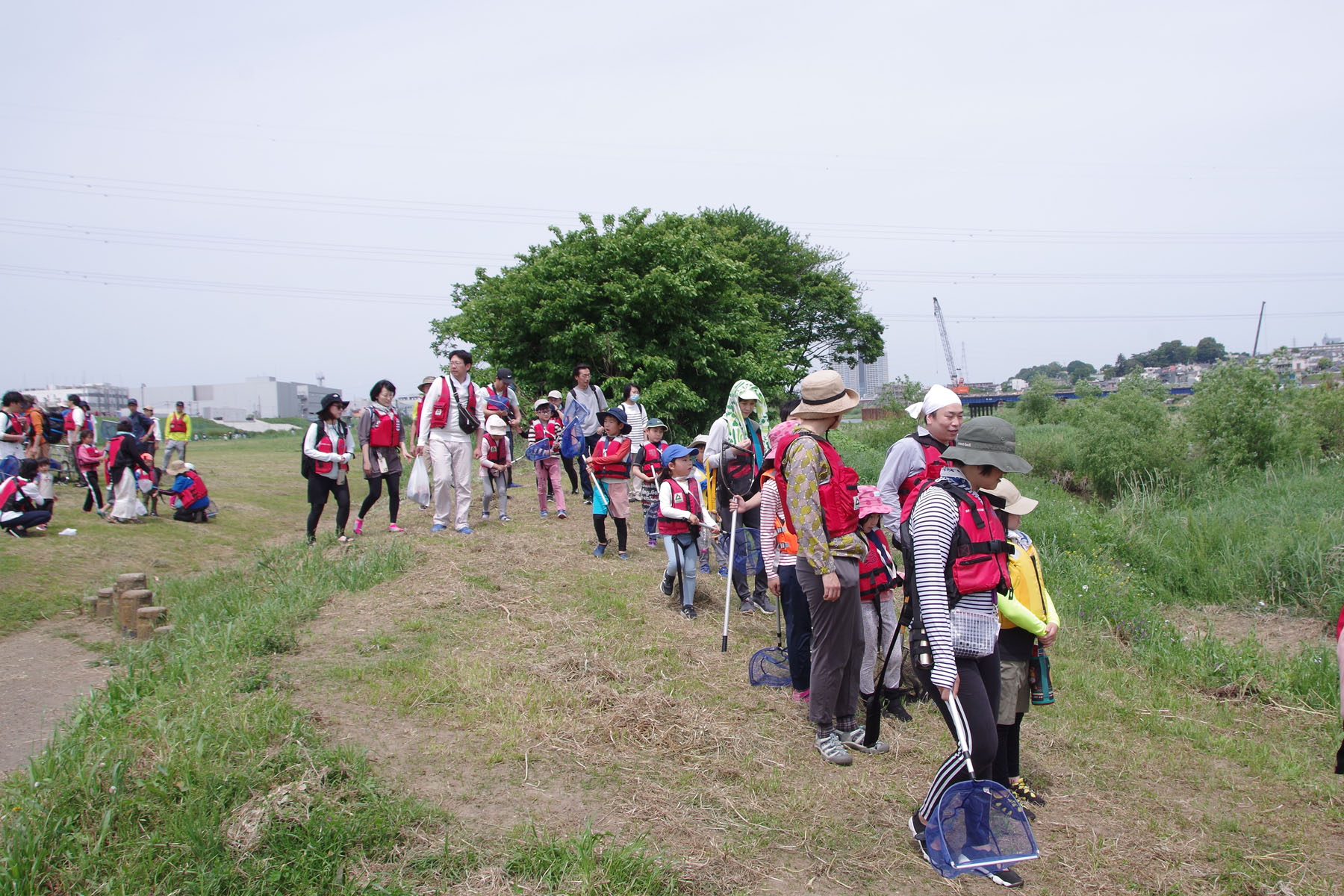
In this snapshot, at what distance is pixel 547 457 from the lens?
11.0 meters

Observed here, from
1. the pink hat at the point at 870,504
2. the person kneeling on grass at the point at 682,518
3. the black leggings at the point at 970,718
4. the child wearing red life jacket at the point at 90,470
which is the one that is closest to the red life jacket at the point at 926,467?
the pink hat at the point at 870,504

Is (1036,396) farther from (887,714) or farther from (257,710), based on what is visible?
(257,710)

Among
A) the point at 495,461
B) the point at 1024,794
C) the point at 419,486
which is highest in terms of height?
the point at 495,461

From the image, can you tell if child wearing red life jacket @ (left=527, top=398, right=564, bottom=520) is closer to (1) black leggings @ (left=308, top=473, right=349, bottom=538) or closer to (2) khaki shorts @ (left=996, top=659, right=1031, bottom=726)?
(1) black leggings @ (left=308, top=473, right=349, bottom=538)

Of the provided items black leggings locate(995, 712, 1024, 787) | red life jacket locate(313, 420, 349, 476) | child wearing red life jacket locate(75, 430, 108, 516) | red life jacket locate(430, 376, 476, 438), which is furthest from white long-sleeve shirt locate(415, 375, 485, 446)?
black leggings locate(995, 712, 1024, 787)

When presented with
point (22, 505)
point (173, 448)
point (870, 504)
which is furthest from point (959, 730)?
point (173, 448)

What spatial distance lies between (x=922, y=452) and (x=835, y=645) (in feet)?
4.05

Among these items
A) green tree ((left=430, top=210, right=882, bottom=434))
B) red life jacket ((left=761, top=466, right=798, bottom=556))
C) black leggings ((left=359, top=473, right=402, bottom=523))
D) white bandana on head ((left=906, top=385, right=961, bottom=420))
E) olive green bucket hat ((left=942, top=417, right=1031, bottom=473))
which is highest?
green tree ((left=430, top=210, right=882, bottom=434))

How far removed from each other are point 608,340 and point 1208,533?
41.1 ft

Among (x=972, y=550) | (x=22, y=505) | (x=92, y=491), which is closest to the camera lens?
(x=972, y=550)

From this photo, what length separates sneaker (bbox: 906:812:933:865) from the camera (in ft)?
11.9

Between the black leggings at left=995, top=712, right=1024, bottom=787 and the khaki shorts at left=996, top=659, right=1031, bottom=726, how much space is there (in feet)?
0.27

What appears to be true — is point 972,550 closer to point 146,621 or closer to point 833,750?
point 833,750

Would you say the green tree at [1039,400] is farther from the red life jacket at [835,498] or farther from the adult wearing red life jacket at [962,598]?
the adult wearing red life jacket at [962,598]
